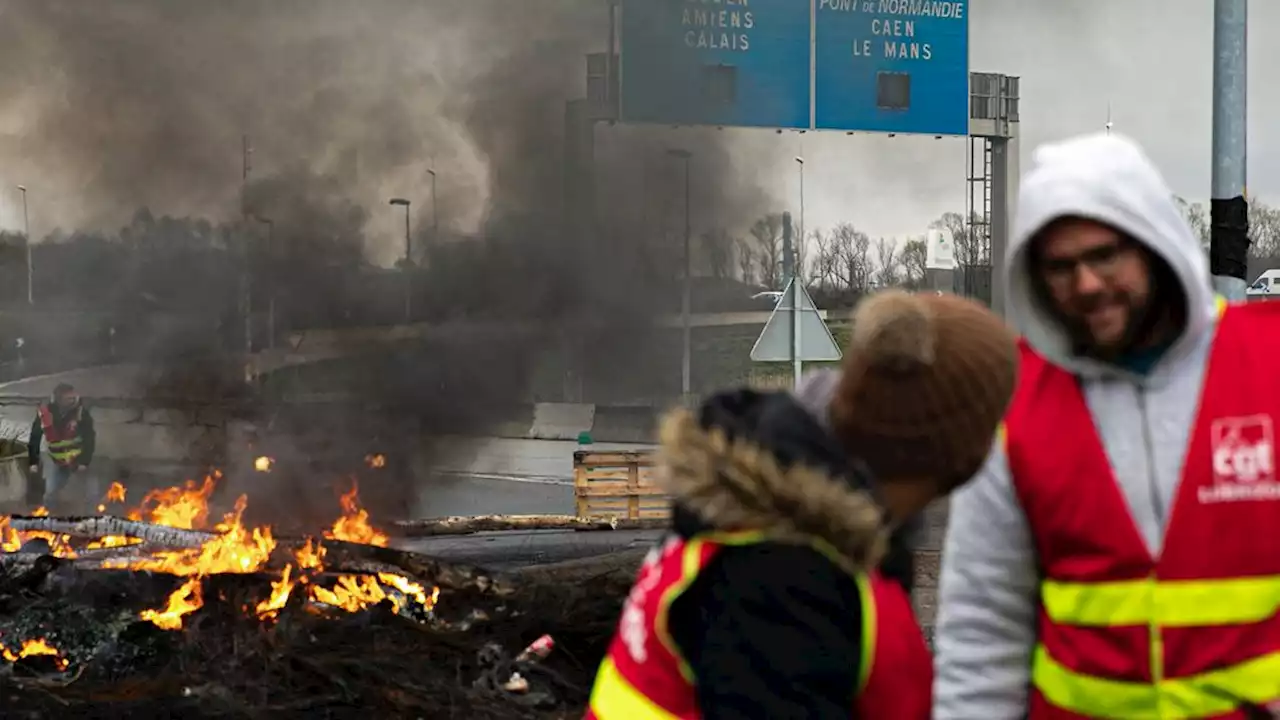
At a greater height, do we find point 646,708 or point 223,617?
point 646,708

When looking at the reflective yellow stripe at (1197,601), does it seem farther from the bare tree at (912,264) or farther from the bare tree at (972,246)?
the bare tree at (972,246)

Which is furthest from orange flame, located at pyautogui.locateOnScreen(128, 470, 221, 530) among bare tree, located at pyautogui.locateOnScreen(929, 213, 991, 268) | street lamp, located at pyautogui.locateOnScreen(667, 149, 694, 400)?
bare tree, located at pyautogui.locateOnScreen(929, 213, 991, 268)

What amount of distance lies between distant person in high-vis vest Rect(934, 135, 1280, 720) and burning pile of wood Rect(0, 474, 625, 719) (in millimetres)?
2752

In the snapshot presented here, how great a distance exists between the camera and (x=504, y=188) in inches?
459

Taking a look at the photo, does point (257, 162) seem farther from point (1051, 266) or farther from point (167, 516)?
point (1051, 266)

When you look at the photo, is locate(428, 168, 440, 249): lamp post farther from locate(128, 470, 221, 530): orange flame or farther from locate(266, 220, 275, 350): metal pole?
locate(128, 470, 221, 530): orange flame

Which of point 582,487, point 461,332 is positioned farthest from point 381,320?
point 582,487

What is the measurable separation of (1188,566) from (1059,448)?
0.21 metres

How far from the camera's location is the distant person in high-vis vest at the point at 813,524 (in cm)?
98

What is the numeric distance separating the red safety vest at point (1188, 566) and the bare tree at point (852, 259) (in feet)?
48.6

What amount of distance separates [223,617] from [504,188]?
25.4ft

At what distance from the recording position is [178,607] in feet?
15.0

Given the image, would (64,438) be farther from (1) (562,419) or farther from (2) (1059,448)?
(2) (1059,448)

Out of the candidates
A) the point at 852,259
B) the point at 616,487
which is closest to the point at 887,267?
the point at 852,259
